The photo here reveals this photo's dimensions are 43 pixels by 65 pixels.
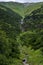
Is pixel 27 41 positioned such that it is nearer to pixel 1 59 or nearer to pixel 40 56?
pixel 40 56

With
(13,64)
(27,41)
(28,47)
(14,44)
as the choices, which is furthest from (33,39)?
(13,64)

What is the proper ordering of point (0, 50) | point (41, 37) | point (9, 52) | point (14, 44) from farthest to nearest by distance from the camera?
point (41, 37)
point (14, 44)
point (9, 52)
point (0, 50)

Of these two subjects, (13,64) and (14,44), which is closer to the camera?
(13,64)

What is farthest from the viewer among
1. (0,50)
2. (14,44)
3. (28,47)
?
(28,47)

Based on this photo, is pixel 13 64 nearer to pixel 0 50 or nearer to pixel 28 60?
pixel 0 50

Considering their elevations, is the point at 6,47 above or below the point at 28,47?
above

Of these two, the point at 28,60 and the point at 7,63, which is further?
the point at 28,60

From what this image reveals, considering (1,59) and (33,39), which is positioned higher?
(1,59)

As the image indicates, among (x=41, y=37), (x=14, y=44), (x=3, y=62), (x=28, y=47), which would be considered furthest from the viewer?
(x=41, y=37)

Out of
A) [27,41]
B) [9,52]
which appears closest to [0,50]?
[9,52]
